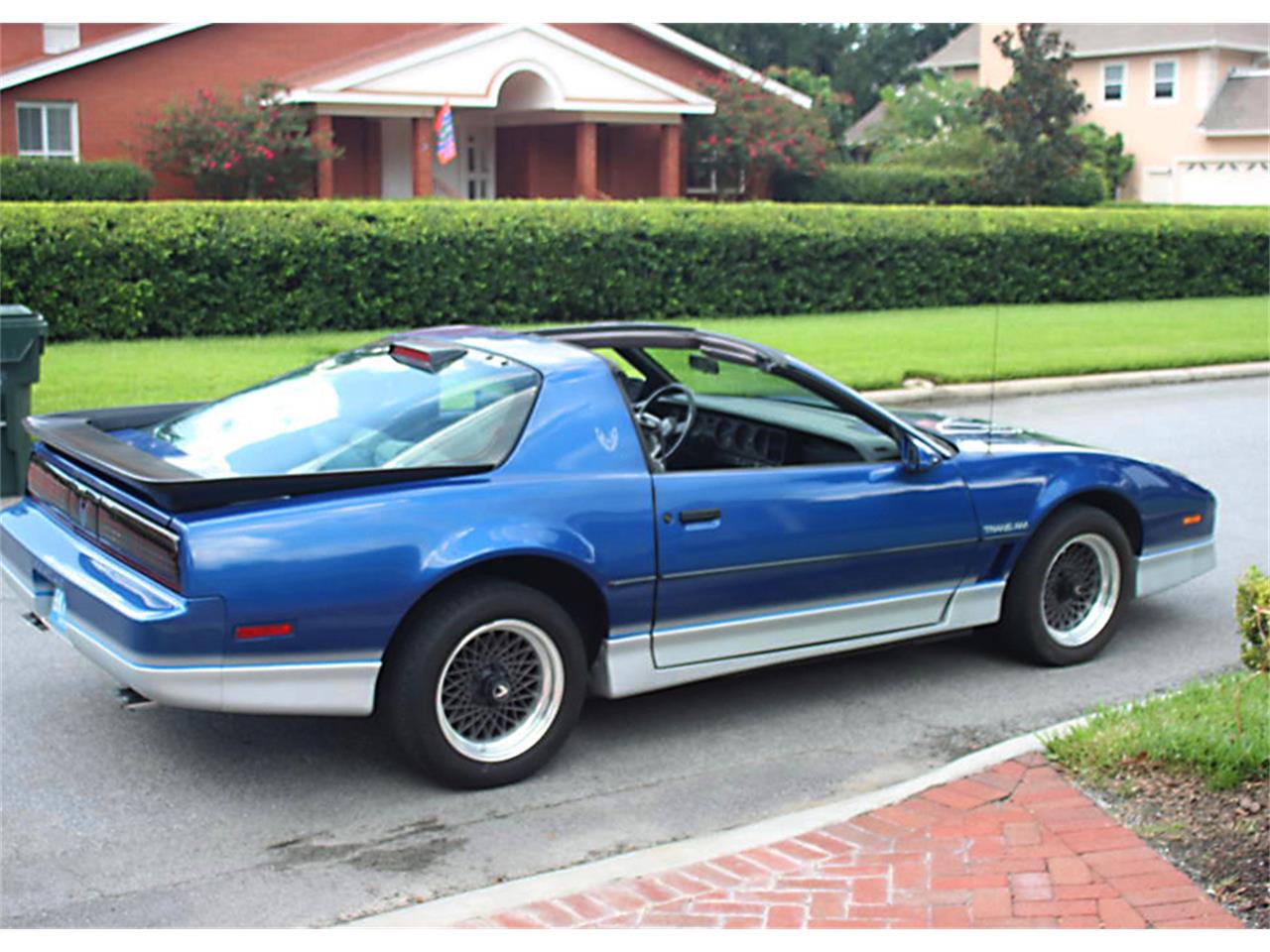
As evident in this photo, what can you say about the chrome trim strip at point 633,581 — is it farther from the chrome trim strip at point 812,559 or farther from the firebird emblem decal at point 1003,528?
the firebird emblem decal at point 1003,528

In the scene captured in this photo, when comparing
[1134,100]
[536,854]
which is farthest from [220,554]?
[1134,100]

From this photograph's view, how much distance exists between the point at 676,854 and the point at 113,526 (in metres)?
2.11

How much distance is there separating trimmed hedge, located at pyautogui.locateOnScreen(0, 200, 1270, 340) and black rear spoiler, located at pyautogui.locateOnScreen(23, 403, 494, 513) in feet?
35.6

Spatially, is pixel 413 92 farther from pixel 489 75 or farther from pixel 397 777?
pixel 397 777

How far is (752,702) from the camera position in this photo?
6027mm

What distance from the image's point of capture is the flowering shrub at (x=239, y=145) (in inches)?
1085

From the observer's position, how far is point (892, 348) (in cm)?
1642

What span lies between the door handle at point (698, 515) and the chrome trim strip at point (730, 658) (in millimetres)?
425

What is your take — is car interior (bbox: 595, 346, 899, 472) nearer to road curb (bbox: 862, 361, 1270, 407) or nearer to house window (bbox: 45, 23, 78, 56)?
road curb (bbox: 862, 361, 1270, 407)

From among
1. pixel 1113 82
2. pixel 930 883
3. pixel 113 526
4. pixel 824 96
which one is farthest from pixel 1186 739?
pixel 1113 82

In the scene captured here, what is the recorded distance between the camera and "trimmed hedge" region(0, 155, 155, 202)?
84.5ft

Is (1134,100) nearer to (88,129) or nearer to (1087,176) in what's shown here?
(1087,176)

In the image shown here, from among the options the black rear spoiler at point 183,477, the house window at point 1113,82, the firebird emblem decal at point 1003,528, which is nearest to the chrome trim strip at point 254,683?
the black rear spoiler at point 183,477

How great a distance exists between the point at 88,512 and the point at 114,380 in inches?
331
